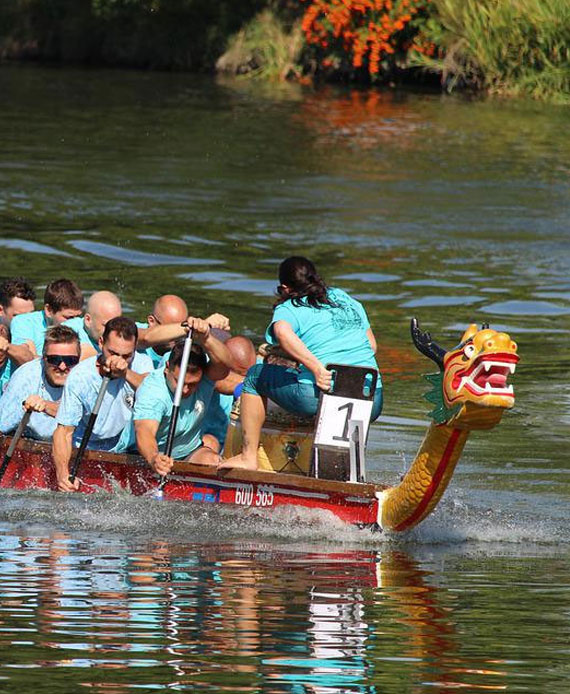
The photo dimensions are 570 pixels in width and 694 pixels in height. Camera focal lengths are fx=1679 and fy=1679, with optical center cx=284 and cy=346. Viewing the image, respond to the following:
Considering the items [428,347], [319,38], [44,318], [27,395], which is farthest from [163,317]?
[319,38]

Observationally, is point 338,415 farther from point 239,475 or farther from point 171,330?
point 171,330

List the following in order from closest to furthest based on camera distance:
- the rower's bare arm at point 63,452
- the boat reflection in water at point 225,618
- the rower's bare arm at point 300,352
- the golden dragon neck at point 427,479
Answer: the boat reflection in water at point 225,618 → the golden dragon neck at point 427,479 → the rower's bare arm at point 300,352 → the rower's bare arm at point 63,452

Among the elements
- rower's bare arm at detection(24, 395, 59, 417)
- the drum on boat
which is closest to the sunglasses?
rower's bare arm at detection(24, 395, 59, 417)

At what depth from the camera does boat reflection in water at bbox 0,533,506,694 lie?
6.96m

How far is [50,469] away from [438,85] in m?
30.6

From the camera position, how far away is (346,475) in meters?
10.5

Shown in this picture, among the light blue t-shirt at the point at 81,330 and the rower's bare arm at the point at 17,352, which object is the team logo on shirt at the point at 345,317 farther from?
the rower's bare arm at the point at 17,352

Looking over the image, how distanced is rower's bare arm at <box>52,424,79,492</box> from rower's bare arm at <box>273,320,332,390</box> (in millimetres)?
1622

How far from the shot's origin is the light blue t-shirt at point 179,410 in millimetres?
10766

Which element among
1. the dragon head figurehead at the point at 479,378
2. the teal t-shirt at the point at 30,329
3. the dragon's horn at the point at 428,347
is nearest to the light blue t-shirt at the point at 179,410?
the teal t-shirt at the point at 30,329

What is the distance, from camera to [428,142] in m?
31.1

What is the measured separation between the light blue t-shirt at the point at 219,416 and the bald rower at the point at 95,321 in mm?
931

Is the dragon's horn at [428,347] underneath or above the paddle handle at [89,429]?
above

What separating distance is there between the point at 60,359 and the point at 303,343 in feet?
6.22
